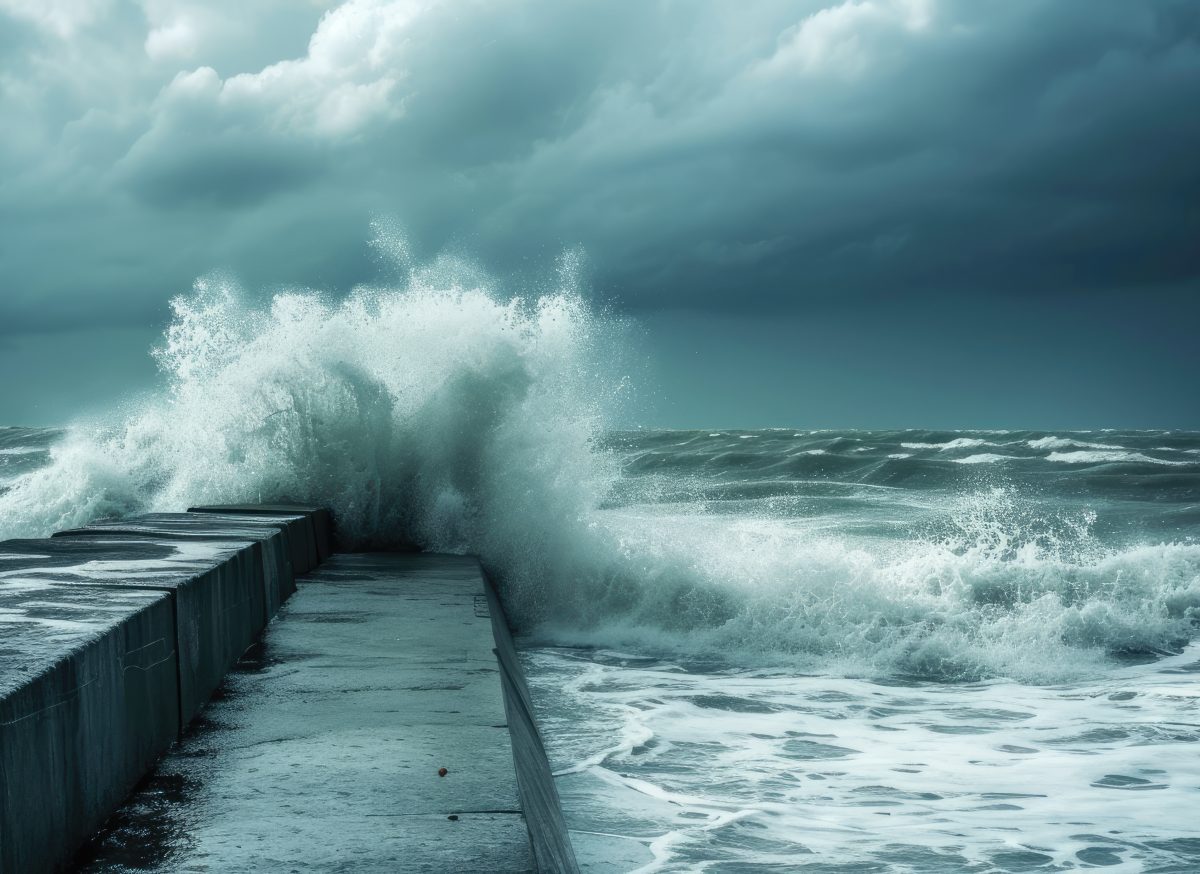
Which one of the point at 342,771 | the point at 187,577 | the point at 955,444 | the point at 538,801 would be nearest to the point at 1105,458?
the point at 955,444

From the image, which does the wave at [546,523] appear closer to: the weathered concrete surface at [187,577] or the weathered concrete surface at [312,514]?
the weathered concrete surface at [312,514]

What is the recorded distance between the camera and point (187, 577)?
97.5 inches

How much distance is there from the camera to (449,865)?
152cm

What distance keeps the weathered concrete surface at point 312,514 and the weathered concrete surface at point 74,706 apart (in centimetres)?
290

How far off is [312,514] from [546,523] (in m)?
1.91

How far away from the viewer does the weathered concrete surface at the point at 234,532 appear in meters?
3.64

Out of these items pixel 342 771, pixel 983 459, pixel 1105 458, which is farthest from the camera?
pixel 983 459

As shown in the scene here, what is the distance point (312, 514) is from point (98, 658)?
3937 mm

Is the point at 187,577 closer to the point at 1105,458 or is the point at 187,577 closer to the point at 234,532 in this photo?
the point at 234,532

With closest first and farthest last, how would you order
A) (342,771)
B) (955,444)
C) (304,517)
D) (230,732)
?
(342,771) < (230,732) < (304,517) < (955,444)

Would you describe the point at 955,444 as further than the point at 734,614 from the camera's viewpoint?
Yes

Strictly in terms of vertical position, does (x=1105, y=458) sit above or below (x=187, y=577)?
below

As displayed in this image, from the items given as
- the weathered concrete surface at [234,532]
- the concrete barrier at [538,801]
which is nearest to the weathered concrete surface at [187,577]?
the weathered concrete surface at [234,532]

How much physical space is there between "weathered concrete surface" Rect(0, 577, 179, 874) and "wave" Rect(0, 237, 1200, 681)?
4.31 m
